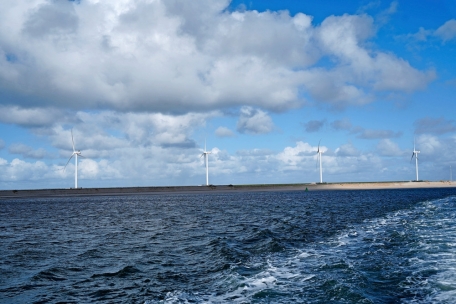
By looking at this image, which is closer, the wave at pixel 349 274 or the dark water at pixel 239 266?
the wave at pixel 349 274

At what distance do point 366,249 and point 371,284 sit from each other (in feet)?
28.6

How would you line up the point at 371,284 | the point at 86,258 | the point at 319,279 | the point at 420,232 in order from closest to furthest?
the point at 371,284
the point at 319,279
the point at 86,258
the point at 420,232

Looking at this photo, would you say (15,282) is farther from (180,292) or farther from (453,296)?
(453,296)

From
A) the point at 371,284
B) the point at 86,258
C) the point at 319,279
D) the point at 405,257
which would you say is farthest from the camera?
the point at 86,258

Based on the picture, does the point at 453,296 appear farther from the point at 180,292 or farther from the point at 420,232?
the point at 420,232

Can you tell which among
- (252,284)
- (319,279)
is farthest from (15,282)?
(319,279)

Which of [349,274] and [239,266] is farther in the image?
[239,266]

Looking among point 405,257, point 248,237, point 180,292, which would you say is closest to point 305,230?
point 248,237

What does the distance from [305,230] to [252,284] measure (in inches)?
758

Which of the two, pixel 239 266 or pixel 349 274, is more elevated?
pixel 349 274

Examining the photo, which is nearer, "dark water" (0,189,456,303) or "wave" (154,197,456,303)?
"wave" (154,197,456,303)

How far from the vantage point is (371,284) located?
1627 centimetres

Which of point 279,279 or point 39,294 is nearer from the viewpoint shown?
point 39,294

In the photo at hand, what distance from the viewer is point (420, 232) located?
30.0 metres
